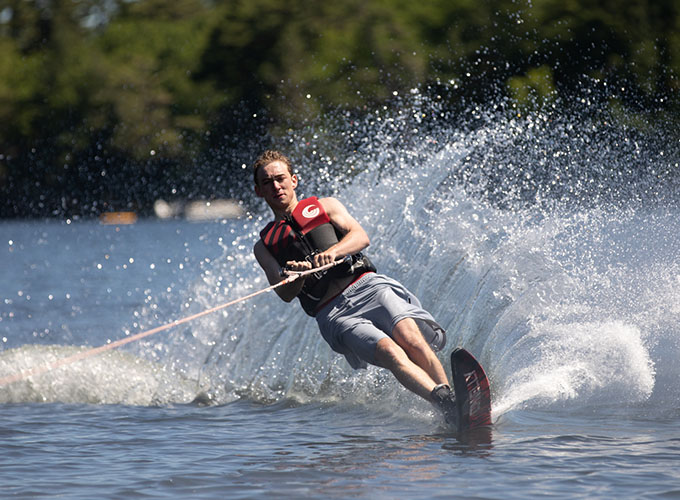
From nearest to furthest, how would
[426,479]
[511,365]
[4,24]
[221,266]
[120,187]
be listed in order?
[426,479], [511,365], [221,266], [120,187], [4,24]

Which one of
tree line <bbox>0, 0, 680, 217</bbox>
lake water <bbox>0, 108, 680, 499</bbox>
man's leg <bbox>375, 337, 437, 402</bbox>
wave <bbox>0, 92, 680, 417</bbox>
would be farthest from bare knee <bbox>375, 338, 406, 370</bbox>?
tree line <bbox>0, 0, 680, 217</bbox>

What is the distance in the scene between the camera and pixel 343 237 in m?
5.53

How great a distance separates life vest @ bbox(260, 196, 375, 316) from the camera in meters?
5.48

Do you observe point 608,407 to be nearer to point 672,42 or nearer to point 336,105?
point 672,42

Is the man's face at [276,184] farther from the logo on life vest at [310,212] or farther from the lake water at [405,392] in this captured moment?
the lake water at [405,392]

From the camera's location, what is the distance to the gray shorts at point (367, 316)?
5352 millimetres

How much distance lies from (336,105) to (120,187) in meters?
12.8

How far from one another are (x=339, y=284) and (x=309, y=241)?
29 centimetres

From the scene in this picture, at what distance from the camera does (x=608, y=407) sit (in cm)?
584

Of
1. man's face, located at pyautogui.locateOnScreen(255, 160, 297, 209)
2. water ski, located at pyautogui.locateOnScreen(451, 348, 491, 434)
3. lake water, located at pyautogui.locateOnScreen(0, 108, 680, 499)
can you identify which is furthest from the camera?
man's face, located at pyautogui.locateOnScreen(255, 160, 297, 209)

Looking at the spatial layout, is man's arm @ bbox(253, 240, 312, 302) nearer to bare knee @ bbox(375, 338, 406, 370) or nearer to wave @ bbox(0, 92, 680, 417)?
bare knee @ bbox(375, 338, 406, 370)

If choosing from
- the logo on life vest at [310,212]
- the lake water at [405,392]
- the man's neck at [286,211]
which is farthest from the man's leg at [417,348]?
the man's neck at [286,211]

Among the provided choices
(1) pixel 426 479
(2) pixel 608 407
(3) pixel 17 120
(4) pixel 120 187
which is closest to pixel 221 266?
(2) pixel 608 407

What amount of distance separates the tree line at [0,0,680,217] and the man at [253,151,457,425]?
38.2 meters
